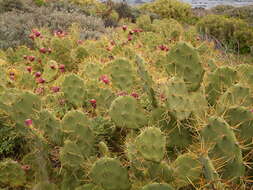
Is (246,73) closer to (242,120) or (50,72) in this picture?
(242,120)

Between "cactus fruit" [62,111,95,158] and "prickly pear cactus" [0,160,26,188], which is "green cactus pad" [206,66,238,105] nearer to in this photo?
"cactus fruit" [62,111,95,158]

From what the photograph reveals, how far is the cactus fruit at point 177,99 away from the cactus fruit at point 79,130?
2.40 ft

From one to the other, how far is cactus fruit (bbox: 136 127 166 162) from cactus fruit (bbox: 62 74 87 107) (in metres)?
1.49

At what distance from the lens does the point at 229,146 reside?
2.36 metres

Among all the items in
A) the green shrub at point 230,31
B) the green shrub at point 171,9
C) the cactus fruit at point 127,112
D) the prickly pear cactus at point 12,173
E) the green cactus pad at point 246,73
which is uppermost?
the green cactus pad at point 246,73

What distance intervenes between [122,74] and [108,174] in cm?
137

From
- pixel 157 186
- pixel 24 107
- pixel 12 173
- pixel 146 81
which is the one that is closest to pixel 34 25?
pixel 24 107

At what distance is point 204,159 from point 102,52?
4183 mm

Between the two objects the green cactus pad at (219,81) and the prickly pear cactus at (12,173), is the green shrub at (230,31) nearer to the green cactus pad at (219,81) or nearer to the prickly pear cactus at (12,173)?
the green cactus pad at (219,81)

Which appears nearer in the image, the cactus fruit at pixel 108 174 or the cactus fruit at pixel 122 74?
the cactus fruit at pixel 108 174

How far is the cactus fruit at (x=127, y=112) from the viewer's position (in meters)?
3.01

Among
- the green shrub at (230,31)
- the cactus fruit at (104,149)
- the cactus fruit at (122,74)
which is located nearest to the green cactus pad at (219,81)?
the cactus fruit at (122,74)

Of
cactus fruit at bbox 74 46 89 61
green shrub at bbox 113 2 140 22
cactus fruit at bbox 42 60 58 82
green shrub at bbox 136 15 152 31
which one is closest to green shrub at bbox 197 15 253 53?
green shrub at bbox 136 15 152 31

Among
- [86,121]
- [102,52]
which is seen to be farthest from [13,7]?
[86,121]
